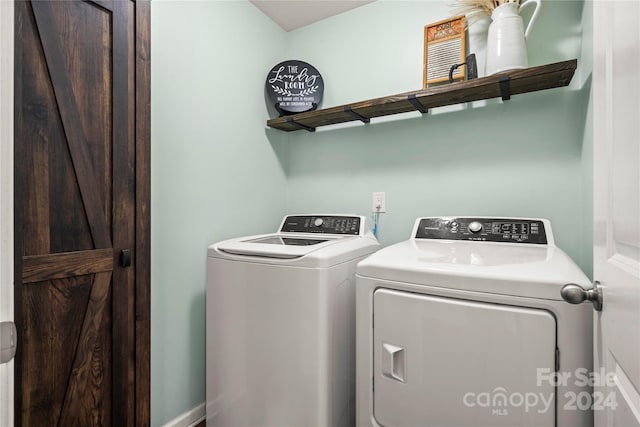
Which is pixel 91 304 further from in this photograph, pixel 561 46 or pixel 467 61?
pixel 561 46

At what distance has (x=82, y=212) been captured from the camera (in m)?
1.24

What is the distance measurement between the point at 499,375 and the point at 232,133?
69.1 inches

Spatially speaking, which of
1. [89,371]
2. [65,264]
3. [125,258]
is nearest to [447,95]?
[125,258]

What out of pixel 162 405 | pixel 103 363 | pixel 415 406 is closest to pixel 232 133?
pixel 103 363

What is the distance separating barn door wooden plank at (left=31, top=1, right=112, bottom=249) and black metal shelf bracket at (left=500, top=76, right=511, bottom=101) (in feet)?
5.87

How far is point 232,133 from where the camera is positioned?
1947mm

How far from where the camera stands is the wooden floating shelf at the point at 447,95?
1.41 metres

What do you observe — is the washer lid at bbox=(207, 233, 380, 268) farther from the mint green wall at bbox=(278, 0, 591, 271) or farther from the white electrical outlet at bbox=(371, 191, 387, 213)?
the mint green wall at bbox=(278, 0, 591, 271)

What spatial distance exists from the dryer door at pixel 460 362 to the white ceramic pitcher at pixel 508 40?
3.81ft

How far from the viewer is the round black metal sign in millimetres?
2146

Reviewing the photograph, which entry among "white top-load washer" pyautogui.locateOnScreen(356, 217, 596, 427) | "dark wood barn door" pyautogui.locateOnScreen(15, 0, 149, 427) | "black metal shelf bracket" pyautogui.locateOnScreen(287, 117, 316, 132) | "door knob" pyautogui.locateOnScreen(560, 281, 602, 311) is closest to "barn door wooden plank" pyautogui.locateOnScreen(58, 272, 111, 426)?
"dark wood barn door" pyautogui.locateOnScreen(15, 0, 149, 427)

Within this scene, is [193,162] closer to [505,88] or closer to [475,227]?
[475,227]

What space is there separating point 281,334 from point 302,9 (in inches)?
80.8

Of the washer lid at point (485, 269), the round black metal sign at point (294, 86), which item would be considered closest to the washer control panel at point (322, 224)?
the washer lid at point (485, 269)
